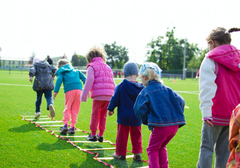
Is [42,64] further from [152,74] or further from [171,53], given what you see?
[171,53]

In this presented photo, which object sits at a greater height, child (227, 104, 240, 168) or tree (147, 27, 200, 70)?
tree (147, 27, 200, 70)

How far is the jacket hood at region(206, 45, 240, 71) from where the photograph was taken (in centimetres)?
280

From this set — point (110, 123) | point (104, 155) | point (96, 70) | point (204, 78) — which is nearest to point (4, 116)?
point (110, 123)

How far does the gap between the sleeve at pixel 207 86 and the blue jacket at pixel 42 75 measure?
4970 millimetres

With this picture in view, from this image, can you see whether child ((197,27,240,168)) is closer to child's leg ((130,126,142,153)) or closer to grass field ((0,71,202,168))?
grass field ((0,71,202,168))

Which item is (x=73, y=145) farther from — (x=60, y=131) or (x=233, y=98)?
(x=233, y=98)

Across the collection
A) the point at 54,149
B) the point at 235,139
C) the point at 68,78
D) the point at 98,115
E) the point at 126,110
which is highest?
the point at 68,78

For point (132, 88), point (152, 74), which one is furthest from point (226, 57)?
point (132, 88)

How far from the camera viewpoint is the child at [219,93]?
9.12 feet

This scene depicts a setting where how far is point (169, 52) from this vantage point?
71.3 metres

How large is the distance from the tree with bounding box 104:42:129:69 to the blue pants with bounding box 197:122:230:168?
87.7 m

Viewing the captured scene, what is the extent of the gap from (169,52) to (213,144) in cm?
7050

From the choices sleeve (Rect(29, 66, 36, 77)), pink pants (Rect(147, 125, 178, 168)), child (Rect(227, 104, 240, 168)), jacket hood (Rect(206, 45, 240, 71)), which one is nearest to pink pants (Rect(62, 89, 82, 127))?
sleeve (Rect(29, 66, 36, 77))

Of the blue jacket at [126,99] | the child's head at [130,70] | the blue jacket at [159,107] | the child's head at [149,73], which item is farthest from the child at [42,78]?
the blue jacket at [159,107]
